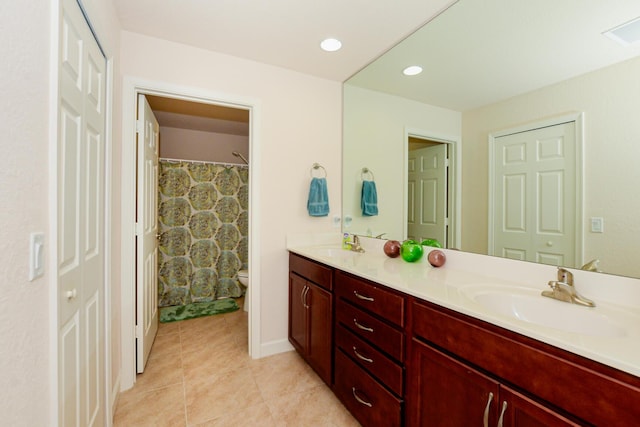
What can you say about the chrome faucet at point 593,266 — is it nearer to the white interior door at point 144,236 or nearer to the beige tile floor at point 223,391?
the beige tile floor at point 223,391

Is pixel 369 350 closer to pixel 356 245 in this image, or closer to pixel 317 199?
pixel 356 245

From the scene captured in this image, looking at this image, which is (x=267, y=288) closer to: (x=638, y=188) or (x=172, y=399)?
(x=172, y=399)

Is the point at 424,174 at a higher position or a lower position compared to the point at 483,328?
higher

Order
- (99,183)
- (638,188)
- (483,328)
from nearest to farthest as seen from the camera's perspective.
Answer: (483,328)
(638,188)
(99,183)

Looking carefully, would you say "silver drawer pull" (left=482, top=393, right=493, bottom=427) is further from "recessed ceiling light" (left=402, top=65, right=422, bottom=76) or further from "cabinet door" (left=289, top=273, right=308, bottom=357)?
"recessed ceiling light" (left=402, top=65, right=422, bottom=76)

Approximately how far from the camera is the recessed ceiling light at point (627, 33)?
3.24 feet

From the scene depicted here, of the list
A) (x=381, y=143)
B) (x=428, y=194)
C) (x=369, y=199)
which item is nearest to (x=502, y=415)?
(x=428, y=194)

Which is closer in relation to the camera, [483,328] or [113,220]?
[483,328]

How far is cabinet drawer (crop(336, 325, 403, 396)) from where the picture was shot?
47.3 inches

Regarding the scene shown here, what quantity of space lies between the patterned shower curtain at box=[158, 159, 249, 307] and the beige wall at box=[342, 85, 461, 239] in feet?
6.17

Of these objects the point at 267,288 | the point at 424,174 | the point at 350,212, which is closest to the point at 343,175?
the point at 350,212

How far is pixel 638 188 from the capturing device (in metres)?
0.99

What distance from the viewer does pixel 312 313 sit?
1.91 m

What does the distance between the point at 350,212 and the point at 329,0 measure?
1530 mm
